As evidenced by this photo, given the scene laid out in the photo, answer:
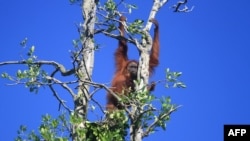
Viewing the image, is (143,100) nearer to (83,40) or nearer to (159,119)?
(159,119)

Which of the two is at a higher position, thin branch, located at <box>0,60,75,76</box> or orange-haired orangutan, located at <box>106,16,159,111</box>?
orange-haired orangutan, located at <box>106,16,159,111</box>

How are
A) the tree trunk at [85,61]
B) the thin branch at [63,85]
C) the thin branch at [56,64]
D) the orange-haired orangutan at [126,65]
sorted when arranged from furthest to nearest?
the orange-haired orangutan at [126,65], the thin branch at [56,64], the thin branch at [63,85], the tree trunk at [85,61]

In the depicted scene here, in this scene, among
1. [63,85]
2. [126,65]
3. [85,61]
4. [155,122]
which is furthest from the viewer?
[126,65]

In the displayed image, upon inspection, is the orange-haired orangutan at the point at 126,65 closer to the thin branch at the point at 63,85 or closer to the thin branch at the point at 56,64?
the thin branch at the point at 56,64

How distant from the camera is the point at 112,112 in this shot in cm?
915

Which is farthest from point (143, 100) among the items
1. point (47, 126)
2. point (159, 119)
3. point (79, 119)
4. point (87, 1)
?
point (87, 1)

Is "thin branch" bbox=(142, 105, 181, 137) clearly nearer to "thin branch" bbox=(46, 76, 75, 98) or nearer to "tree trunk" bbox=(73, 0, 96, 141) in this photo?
"tree trunk" bbox=(73, 0, 96, 141)

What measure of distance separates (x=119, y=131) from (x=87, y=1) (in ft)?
7.99

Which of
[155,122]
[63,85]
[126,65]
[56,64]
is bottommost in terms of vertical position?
[155,122]

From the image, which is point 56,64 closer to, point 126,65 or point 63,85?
point 63,85

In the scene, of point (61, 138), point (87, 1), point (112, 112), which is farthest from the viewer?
point (87, 1)

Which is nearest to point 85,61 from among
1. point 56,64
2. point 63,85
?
point 56,64

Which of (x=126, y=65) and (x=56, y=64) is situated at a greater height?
(x=126, y=65)

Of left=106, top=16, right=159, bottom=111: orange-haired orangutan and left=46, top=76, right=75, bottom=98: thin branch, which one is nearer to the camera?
left=46, top=76, right=75, bottom=98: thin branch
